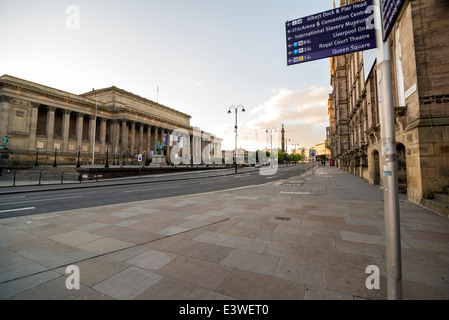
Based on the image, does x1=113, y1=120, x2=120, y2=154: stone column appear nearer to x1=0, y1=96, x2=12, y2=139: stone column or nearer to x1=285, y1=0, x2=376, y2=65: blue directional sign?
x1=0, y1=96, x2=12, y2=139: stone column

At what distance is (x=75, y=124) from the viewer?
55.8 meters

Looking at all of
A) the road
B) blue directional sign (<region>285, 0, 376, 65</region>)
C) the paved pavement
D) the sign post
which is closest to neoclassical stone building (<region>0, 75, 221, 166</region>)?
the road

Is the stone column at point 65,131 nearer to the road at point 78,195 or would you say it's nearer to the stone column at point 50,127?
the stone column at point 50,127

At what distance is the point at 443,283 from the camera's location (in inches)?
110

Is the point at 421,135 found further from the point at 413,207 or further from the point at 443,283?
the point at 443,283

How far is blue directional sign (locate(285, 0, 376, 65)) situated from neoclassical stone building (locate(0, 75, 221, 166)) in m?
42.5

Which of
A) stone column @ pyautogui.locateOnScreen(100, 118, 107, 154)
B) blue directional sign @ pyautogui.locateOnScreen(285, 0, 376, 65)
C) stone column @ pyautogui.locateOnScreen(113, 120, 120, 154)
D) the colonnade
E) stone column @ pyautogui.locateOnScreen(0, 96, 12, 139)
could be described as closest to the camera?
blue directional sign @ pyautogui.locateOnScreen(285, 0, 376, 65)

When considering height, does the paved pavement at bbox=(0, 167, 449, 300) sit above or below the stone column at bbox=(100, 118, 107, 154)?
below

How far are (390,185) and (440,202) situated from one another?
794 cm

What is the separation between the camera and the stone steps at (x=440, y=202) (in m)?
6.54

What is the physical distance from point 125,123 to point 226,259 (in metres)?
65.7

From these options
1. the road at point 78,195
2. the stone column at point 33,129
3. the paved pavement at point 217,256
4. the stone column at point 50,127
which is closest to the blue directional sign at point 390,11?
the paved pavement at point 217,256

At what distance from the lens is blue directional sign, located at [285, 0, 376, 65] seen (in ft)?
10.5
